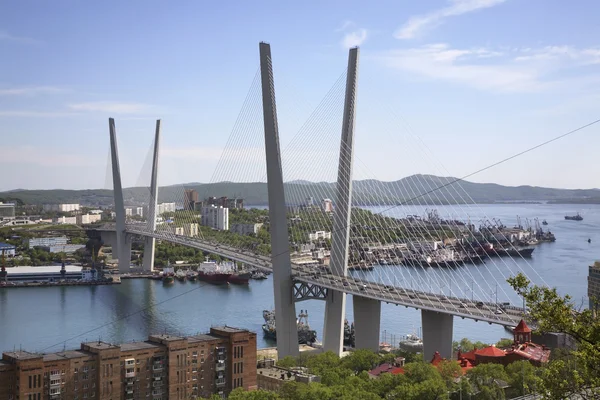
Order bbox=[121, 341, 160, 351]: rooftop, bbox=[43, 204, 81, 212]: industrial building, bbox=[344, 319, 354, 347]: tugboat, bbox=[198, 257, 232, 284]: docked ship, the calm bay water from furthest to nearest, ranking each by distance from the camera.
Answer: bbox=[43, 204, 81, 212]: industrial building < bbox=[198, 257, 232, 284]: docked ship < bbox=[344, 319, 354, 347]: tugboat < the calm bay water < bbox=[121, 341, 160, 351]: rooftop

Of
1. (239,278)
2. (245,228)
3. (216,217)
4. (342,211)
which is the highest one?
(342,211)

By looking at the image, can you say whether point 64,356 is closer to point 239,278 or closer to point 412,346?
point 412,346

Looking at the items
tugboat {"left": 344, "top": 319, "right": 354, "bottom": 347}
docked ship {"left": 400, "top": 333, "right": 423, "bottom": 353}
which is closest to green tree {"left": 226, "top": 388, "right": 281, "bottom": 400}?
docked ship {"left": 400, "top": 333, "right": 423, "bottom": 353}

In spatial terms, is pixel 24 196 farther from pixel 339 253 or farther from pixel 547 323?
pixel 547 323

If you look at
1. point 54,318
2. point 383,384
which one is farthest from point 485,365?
point 54,318

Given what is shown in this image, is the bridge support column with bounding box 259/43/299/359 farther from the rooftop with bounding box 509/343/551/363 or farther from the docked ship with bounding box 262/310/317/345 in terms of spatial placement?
the rooftop with bounding box 509/343/551/363

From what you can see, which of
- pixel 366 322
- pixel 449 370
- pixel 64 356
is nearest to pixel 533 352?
pixel 449 370
